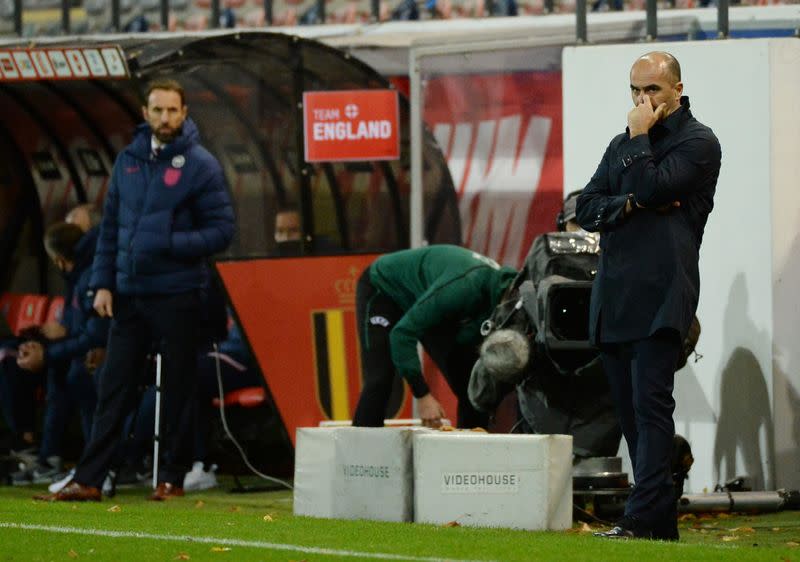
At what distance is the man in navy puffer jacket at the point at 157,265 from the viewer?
10742 millimetres

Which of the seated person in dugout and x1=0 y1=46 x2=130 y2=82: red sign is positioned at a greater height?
x1=0 y1=46 x2=130 y2=82: red sign

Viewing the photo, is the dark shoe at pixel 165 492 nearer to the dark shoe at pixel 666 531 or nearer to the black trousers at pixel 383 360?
the black trousers at pixel 383 360

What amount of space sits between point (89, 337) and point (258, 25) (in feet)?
25.5

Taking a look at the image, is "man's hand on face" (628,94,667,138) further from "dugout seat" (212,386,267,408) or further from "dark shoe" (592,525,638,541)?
"dugout seat" (212,386,267,408)

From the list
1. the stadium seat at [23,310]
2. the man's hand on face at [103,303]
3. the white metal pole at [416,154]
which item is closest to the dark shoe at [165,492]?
the man's hand on face at [103,303]

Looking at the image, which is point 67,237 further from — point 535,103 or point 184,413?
point 535,103

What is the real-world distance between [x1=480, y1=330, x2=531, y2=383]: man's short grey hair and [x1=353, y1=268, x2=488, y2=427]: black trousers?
102 cm

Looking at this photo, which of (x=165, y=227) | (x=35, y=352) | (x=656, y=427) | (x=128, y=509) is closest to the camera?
Result: (x=656, y=427)

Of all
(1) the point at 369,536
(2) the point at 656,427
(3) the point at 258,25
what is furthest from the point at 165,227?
(3) the point at 258,25

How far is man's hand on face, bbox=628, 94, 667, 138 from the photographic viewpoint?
7.82m

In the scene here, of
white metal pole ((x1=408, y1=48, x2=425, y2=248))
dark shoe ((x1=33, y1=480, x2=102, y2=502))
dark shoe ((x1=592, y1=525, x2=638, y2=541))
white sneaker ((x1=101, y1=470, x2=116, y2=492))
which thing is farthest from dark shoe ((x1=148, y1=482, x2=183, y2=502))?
dark shoe ((x1=592, y1=525, x2=638, y2=541))

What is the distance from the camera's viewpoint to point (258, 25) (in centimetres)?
Answer: 1964

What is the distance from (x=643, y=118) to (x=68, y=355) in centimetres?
627

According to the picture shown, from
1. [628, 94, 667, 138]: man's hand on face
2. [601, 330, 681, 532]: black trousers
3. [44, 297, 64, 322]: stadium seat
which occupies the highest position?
[628, 94, 667, 138]: man's hand on face
